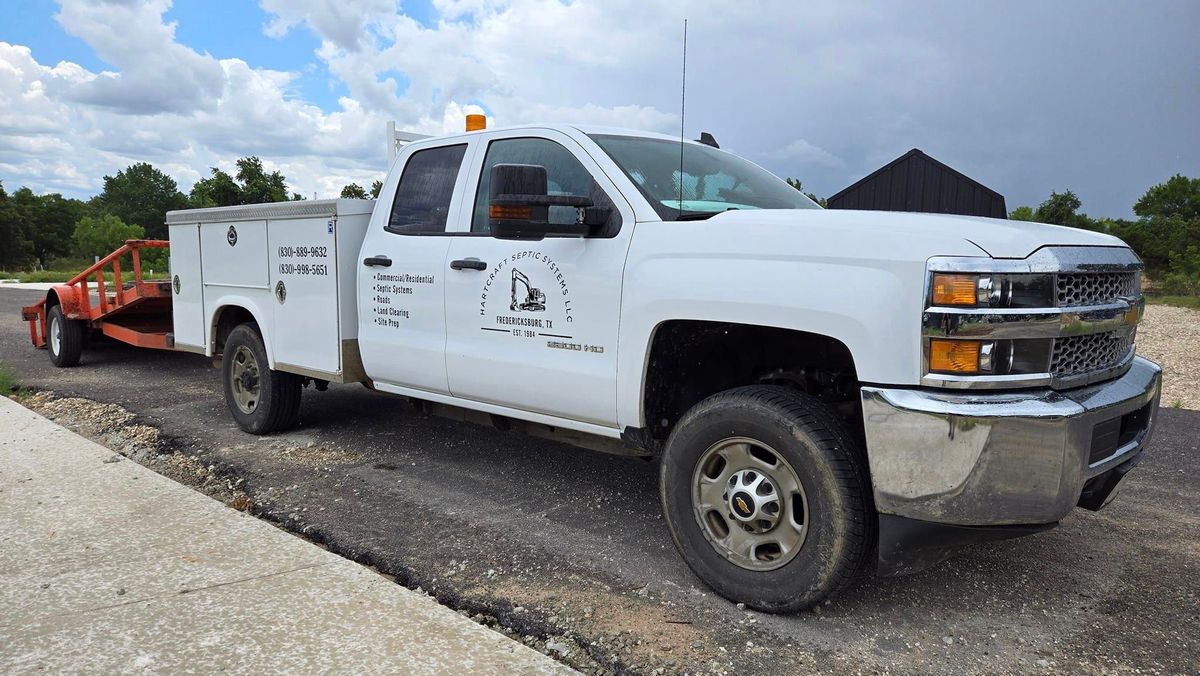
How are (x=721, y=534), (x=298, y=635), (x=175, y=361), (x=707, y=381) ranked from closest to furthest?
(x=298, y=635) < (x=721, y=534) < (x=707, y=381) < (x=175, y=361)

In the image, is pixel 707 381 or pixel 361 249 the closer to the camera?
pixel 707 381

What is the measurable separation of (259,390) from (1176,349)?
37.4ft

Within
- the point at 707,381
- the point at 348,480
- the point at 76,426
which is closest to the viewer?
the point at 707,381

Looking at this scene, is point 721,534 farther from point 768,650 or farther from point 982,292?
point 982,292

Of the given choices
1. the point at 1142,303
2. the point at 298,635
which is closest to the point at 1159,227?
the point at 1142,303

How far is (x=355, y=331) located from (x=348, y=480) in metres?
0.92

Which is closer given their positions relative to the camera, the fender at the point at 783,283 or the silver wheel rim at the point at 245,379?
the fender at the point at 783,283

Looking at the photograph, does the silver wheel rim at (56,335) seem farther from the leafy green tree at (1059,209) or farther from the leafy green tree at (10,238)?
the leafy green tree at (10,238)

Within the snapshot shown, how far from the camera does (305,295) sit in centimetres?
537

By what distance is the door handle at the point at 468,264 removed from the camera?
13.9 feet

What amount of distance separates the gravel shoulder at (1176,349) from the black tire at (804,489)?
19.2ft

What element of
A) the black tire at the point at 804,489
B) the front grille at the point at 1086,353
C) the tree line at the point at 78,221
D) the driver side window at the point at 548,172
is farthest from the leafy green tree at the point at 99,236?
the front grille at the point at 1086,353

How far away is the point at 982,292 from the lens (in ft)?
8.84

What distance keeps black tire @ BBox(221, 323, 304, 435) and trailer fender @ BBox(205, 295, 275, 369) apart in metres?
0.10
